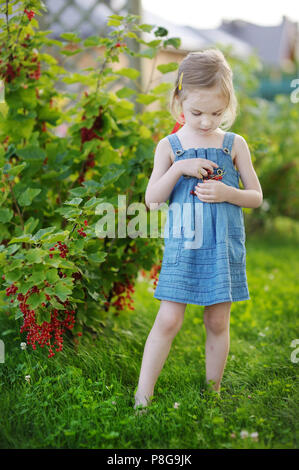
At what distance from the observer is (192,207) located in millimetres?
1853

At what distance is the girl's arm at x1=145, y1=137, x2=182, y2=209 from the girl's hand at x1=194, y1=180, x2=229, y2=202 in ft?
0.31

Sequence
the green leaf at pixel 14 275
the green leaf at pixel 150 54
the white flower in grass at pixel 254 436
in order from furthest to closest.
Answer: the green leaf at pixel 150 54 → the green leaf at pixel 14 275 → the white flower in grass at pixel 254 436

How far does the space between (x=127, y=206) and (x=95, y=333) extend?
65cm

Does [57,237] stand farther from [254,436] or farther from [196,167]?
[254,436]

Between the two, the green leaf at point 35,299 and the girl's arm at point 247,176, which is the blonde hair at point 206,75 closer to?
the girl's arm at point 247,176

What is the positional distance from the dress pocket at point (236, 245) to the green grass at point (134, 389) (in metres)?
0.53

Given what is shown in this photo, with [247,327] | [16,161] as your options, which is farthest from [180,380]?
[16,161]

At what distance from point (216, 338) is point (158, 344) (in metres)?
0.24

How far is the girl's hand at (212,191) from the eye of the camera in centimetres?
180

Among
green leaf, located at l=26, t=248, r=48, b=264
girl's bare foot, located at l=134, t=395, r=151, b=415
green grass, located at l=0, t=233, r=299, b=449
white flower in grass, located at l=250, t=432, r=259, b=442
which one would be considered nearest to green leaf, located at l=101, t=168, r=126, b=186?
green leaf, located at l=26, t=248, r=48, b=264

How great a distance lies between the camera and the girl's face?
5.84 ft

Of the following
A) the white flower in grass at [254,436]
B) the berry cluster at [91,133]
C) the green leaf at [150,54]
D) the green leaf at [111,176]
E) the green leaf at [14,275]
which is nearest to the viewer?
the white flower in grass at [254,436]

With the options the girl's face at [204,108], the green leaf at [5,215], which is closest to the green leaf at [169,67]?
the girl's face at [204,108]

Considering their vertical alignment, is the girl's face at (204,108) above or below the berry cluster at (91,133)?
above
